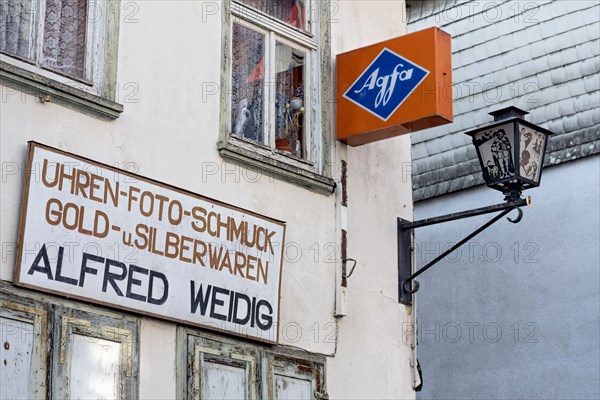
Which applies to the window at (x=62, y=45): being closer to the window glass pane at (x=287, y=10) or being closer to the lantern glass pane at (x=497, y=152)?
the window glass pane at (x=287, y=10)

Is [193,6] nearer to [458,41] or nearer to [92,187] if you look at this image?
[92,187]

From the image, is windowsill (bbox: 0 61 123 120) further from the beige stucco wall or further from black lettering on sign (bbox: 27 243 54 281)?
black lettering on sign (bbox: 27 243 54 281)

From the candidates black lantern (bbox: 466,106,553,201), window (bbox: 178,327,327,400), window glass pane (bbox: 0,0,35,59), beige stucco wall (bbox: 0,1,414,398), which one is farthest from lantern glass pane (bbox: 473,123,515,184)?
window glass pane (bbox: 0,0,35,59)

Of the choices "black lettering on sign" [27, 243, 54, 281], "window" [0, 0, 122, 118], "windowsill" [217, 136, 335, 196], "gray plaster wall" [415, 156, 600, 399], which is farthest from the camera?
"gray plaster wall" [415, 156, 600, 399]

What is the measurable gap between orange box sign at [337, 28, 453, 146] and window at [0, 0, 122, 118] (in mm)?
2044

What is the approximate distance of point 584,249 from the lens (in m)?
12.7

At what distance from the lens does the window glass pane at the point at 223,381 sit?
8.18 m

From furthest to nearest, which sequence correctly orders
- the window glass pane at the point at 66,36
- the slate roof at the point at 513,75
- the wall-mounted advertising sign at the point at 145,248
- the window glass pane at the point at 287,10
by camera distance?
the slate roof at the point at 513,75 → the window glass pane at the point at 287,10 → the window glass pane at the point at 66,36 → the wall-mounted advertising sign at the point at 145,248

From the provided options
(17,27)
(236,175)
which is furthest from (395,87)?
(17,27)

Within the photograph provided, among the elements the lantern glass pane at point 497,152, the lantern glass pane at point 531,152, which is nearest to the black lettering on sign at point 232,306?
the lantern glass pane at point 497,152

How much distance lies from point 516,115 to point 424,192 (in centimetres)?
494

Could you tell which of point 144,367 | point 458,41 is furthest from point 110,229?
A: point 458,41

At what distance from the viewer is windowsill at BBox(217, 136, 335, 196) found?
344 inches

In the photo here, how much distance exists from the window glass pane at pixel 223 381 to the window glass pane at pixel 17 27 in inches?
85.0
